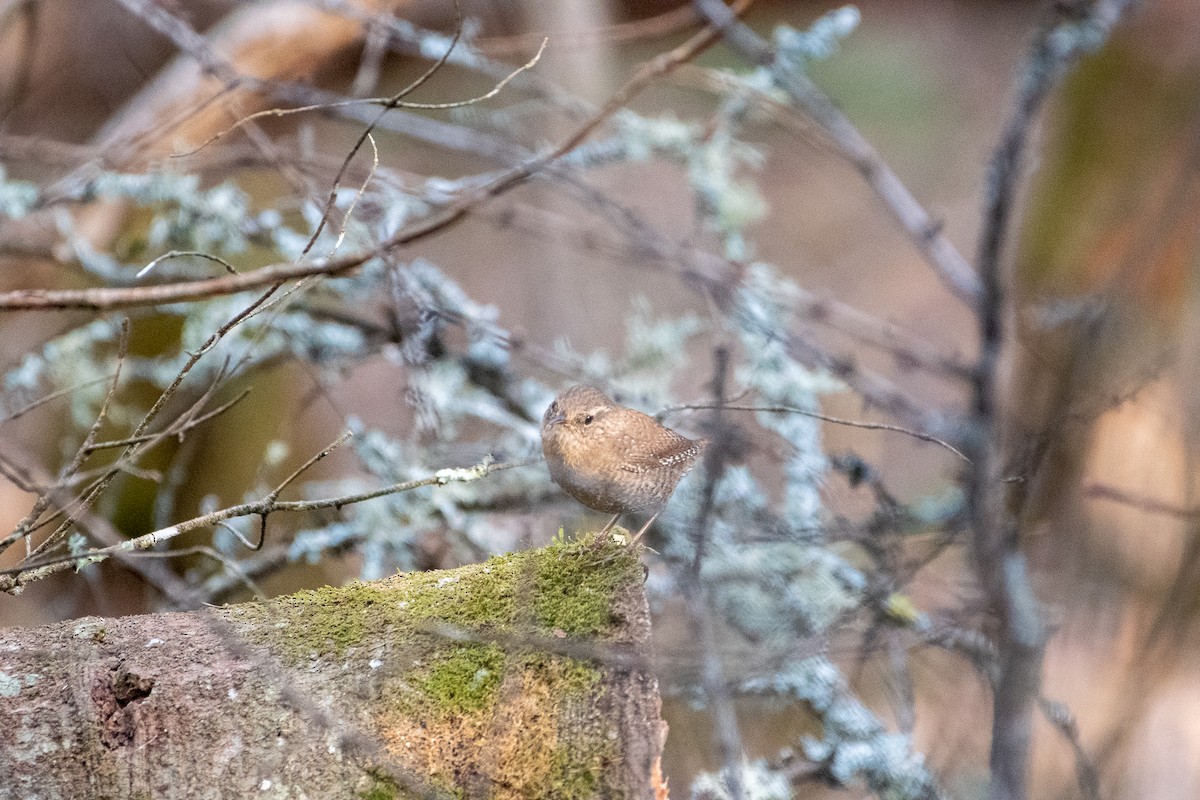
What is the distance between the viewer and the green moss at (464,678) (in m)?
1.44

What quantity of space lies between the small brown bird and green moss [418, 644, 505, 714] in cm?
60

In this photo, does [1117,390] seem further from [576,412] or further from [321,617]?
[321,617]

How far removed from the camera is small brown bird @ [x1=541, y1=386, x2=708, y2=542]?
6.69ft

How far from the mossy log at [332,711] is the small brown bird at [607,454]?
53 cm

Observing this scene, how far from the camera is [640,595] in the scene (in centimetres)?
157

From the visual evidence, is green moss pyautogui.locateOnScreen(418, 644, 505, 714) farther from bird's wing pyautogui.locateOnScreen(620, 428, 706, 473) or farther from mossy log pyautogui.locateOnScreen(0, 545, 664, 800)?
bird's wing pyautogui.locateOnScreen(620, 428, 706, 473)

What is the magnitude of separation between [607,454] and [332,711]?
2.68ft

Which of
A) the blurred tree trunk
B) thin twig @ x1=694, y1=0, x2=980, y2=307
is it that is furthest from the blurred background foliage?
thin twig @ x1=694, y1=0, x2=980, y2=307

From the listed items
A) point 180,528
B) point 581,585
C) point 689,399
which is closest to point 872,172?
point 581,585

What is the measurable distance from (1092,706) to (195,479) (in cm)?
395

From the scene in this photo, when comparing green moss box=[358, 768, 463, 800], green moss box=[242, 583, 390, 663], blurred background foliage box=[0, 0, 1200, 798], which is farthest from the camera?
blurred background foliage box=[0, 0, 1200, 798]

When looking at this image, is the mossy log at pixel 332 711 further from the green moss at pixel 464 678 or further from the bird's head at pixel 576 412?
the bird's head at pixel 576 412

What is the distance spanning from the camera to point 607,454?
2062mm

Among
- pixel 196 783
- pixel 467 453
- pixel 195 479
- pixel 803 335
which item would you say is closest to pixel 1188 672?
pixel 803 335
